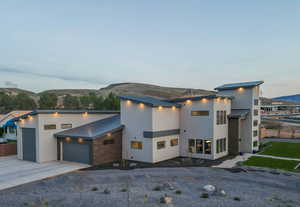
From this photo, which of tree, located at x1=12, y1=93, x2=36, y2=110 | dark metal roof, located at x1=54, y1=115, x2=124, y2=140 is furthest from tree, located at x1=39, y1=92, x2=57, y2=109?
dark metal roof, located at x1=54, y1=115, x2=124, y2=140

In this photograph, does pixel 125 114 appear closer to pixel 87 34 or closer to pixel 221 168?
pixel 221 168

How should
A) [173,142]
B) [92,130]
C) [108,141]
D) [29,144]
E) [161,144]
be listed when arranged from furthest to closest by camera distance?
[173,142] → [92,130] → [29,144] → [161,144] → [108,141]

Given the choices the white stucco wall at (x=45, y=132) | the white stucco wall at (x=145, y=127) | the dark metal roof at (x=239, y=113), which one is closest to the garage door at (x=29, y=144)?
the white stucco wall at (x=45, y=132)

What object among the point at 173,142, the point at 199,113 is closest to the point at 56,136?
the point at 173,142

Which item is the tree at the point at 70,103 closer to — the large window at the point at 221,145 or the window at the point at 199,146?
the window at the point at 199,146

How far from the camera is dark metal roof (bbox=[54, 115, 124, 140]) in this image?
16.9m

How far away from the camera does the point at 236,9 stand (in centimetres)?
2330

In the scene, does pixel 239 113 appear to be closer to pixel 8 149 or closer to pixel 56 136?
pixel 56 136

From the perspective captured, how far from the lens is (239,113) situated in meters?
20.6

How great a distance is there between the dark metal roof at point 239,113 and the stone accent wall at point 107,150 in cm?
1172

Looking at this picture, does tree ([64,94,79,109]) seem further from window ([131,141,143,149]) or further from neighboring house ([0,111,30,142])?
window ([131,141,143,149])

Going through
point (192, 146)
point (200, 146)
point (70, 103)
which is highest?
point (70, 103)

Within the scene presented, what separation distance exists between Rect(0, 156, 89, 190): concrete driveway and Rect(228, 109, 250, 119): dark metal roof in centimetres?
1514

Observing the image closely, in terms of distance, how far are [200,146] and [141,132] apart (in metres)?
5.96
